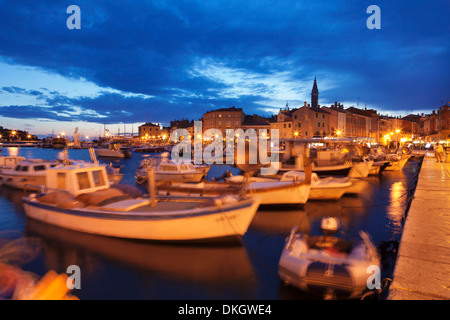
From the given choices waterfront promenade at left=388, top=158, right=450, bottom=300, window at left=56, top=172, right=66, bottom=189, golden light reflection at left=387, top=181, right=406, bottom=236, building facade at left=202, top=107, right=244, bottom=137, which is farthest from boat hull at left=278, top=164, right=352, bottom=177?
building facade at left=202, top=107, right=244, bottom=137

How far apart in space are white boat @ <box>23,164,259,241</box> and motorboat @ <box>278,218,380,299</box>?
9.30 ft

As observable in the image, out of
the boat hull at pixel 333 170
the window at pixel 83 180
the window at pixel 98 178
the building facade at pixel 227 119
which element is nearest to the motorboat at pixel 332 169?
the boat hull at pixel 333 170

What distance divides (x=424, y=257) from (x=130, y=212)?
844 centimetres

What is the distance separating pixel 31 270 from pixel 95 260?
6.04ft

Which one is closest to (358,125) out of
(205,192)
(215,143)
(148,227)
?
(215,143)

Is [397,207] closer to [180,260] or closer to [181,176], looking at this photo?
[180,260]

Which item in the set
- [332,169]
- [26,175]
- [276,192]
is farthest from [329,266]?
[26,175]

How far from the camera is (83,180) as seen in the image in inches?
450

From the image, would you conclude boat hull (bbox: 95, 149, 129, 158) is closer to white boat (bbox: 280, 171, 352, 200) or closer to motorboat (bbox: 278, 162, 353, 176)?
motorboat (bbox: 278, 162, 353, 176)

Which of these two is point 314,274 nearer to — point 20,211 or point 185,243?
point 185,243

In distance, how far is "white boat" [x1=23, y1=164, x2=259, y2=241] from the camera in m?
8.96

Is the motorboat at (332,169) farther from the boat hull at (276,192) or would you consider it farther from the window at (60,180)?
the window at (60,180)

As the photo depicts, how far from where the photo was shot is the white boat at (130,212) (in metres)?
8.96

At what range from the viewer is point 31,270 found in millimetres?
8320
